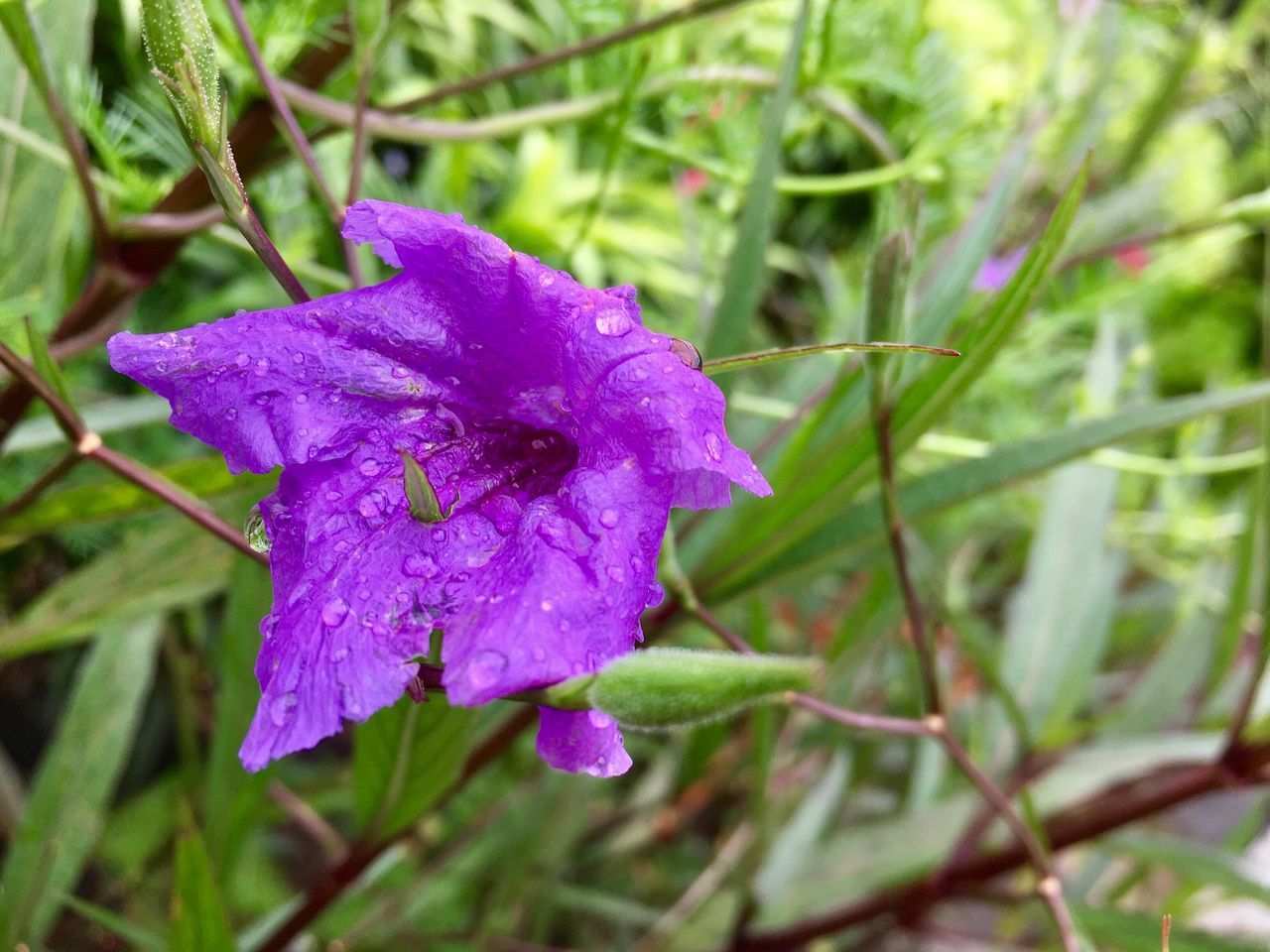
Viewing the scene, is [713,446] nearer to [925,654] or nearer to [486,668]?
[486,668]

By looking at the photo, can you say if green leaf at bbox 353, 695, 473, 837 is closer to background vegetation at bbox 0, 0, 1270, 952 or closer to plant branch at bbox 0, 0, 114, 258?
background vegetation at bbox 0, 0, 1270, 952

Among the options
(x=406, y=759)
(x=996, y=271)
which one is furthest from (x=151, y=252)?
(x=996, y=271)

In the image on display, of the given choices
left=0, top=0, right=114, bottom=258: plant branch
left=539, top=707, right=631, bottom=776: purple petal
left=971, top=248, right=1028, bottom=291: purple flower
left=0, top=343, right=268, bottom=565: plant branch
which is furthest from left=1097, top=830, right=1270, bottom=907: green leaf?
left=0, top=0, right=114, bottom=258: plant branch

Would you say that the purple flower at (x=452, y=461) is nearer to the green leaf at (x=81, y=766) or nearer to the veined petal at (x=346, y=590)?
the veined petal at (x=346, y=590)

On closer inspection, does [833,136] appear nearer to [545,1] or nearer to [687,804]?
[545,1]

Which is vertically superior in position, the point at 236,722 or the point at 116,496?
the point at 116,496

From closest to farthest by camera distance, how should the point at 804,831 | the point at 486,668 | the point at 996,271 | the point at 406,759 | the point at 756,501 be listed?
the point at 486,668, the point at 406,759, the point at 756,501, the point at 996,271, the point at 804,831

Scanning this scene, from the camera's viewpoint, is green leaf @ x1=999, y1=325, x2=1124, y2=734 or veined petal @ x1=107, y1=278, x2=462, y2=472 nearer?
veined petal @ x1=107, y1=278, x2=462, y2=472
